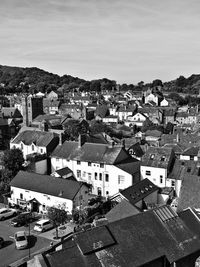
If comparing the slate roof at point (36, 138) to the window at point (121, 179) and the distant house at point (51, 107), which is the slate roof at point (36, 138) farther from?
the distant house at point (51, 107)

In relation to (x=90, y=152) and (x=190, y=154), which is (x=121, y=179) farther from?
(x=190, y=154)

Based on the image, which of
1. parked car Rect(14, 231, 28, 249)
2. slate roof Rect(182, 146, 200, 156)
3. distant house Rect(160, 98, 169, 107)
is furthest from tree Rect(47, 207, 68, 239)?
distant house Rect(160, 98, 169, 107)

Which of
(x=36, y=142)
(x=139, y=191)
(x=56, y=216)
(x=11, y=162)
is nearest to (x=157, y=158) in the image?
(x=139, y=191)

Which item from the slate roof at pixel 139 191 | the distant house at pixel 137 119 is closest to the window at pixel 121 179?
the slate roof at pixel 139 191

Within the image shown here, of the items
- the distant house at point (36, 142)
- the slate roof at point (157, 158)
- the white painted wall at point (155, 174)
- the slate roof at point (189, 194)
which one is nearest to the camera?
the slate roof at point (189, 194)

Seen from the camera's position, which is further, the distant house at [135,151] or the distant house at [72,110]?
the distant house at [72,110]
